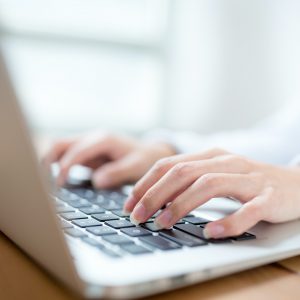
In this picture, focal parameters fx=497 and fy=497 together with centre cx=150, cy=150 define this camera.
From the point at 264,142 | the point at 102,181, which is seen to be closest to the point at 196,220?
the point at 102,181

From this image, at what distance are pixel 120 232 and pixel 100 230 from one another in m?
0.02

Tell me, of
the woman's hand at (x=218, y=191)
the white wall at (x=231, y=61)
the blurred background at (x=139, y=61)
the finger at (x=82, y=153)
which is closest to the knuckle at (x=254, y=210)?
the woman's hand at (x=218, y=191)

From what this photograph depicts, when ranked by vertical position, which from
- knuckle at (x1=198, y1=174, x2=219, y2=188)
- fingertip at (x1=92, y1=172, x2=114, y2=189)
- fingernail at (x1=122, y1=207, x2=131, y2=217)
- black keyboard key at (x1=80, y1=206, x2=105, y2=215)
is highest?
knuckle at (x1=198, y1=174, x2=219, y2=188)

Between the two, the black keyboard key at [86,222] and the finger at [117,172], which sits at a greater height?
the black keyboard key at [86,222]

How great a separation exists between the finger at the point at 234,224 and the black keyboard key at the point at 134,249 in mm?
69

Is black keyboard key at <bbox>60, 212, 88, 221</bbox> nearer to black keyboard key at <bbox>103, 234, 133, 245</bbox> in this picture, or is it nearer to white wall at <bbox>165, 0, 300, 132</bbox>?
black keyboard key at <bbox>103, 234, 133, 245</bbox>

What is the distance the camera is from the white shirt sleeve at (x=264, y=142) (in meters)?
0.80

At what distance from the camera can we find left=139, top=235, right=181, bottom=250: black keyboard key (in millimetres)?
353

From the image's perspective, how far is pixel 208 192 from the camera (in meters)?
0.43

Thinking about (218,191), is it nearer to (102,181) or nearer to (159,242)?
(159,242)

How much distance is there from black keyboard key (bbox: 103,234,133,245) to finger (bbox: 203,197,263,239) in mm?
66

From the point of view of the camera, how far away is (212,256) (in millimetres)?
344

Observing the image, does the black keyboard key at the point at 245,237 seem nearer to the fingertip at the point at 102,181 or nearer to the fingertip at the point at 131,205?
the fingertip at the point at 131,205

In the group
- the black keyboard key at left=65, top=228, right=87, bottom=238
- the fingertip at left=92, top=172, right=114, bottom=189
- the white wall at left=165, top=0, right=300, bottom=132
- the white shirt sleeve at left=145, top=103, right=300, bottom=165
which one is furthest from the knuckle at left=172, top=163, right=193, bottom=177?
the white wall at left=165, top=0, right=300, bottom=132
